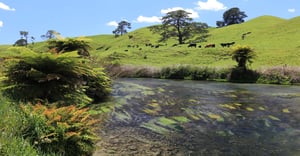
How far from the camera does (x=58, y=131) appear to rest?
671cm

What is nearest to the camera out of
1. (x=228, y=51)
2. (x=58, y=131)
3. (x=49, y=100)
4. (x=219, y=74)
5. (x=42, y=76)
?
(x=58, y=131)

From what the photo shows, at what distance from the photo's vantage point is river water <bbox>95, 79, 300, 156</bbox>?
9141 millimetres

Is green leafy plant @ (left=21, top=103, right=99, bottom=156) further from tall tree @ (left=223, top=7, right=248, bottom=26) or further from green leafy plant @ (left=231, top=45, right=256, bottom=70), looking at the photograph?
tall tree @ (left=223, top=7, right=248, bottom=26)

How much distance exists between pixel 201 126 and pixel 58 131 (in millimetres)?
6468

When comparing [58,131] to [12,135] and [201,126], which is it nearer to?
[12,135]

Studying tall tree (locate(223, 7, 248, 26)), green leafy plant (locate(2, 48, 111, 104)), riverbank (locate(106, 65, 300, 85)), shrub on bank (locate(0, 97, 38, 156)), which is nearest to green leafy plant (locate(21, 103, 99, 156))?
shrub on bank (locate(0, 97, 38, 156))

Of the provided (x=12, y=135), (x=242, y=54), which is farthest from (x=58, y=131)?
(x=242, y=54)

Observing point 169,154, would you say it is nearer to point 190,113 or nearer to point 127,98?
point 190,113

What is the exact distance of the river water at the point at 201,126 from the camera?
9.14 meters

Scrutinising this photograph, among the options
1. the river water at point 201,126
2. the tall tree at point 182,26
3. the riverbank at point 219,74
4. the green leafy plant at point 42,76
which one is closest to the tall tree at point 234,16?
the tall tree at point 182,26

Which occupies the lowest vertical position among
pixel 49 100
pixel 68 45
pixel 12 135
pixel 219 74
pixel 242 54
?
pixel 12 135

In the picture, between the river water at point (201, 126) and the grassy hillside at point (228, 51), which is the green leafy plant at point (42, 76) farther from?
the grassy hillside at point (228, 51)

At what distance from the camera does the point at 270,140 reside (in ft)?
33.4

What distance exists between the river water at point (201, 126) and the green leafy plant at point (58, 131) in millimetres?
1373
